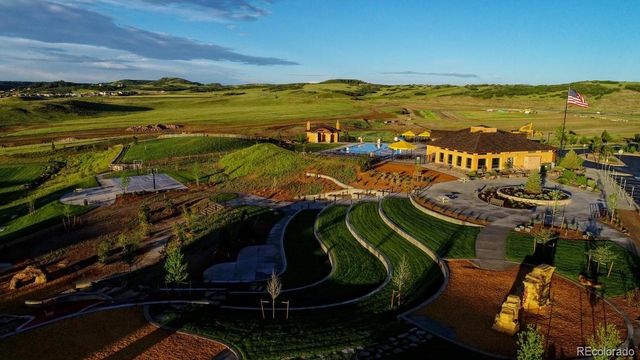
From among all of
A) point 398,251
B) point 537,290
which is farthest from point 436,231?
point 537,290

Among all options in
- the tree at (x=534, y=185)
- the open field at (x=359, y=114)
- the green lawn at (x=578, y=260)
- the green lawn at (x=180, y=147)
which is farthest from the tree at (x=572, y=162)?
the green lawn at (x=180, y=147)

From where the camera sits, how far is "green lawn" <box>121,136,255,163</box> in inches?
2997

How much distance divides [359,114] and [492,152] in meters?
78.8

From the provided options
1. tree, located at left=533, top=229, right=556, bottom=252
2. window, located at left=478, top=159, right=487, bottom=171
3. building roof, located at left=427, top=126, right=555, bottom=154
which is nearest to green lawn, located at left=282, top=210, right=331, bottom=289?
tree, located at left=533, top=229, right=556, bottom=252

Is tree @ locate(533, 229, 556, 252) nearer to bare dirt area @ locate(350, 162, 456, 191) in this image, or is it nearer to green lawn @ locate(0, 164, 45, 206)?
bare dirt area @ locate(350, 162, 456, 191)

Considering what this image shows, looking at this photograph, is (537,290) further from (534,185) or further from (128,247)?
(128,247)

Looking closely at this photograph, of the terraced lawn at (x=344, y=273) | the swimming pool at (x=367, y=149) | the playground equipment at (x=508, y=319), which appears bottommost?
the terraced lawn at (x=344, y=273)

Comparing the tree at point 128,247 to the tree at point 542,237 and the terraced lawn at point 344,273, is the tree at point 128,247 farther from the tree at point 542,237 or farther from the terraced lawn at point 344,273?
the tree at point 542,237

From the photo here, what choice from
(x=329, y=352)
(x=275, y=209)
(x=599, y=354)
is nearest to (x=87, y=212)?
(x=275, y=209)

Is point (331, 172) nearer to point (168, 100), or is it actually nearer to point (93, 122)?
point (93, 122)

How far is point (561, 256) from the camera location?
2680cm

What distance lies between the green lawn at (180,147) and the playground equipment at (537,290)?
2529 inches

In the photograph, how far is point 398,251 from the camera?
29469 millimetres

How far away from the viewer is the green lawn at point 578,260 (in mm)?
23203
